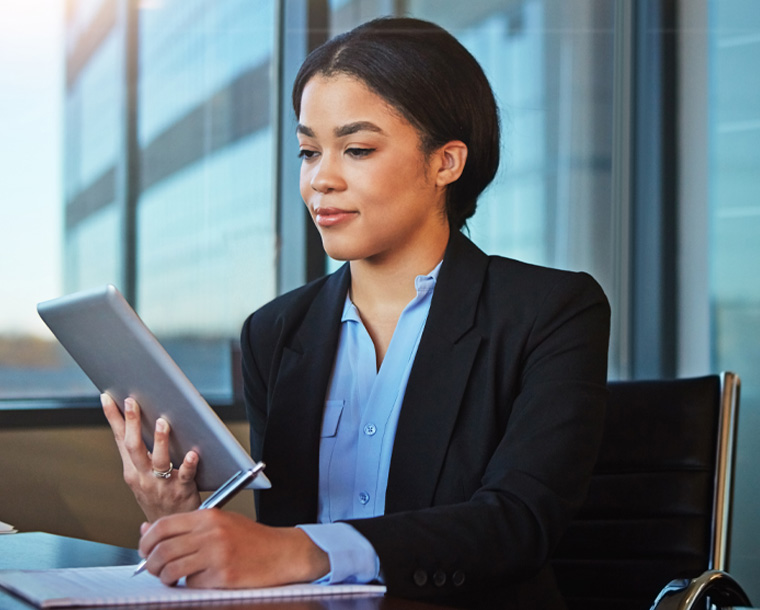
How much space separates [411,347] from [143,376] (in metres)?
0.52

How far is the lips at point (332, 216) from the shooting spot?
1.48 m

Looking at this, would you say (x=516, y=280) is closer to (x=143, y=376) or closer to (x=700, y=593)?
(x=700, y=593)

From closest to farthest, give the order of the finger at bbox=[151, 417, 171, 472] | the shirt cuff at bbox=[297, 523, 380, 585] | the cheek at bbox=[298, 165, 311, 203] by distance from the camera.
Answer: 1. the shirt cuff at bbox=[297, 523, 380, 585]
2. the finger at bbox=[151, 417, 171, 472]
3. the cheek at bbox=[298, 165, 311, 203]

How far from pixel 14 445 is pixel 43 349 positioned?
272 millimetres

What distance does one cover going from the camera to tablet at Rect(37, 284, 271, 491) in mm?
1087

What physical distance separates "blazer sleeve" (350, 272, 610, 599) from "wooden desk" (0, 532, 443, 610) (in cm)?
9

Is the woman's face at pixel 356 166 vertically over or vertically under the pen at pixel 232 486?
over

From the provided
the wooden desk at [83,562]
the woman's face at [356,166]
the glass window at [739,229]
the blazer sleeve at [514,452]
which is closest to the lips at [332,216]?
the woman's face at [356,166]

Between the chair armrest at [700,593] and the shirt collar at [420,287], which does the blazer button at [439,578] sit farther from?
the shirt collar at [420,287]

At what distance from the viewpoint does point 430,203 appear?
160cm

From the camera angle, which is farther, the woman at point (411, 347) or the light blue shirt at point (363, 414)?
the light blue shirt at point (363, 414)

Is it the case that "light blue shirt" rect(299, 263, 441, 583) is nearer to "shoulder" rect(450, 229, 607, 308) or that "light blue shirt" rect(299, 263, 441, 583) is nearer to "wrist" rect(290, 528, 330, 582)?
"shoulder" rect(450, 229, 607, 308)

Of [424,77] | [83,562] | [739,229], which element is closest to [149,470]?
[83,562]

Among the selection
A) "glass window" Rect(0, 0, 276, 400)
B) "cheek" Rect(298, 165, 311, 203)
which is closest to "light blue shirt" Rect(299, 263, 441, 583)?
"cheek" Rect(298, 165, 311, 203)
